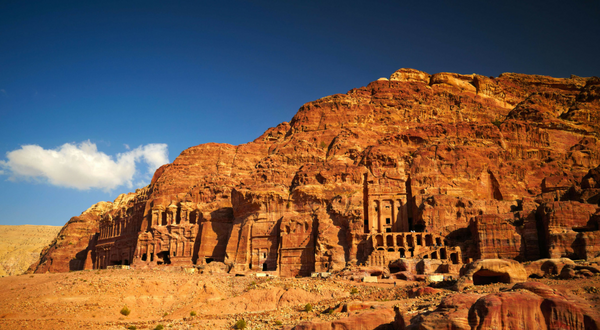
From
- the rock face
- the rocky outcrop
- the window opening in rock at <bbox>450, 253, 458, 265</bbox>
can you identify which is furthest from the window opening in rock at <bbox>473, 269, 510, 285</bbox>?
the window opening in rock at <bbox>450, 253, 458, 265</bbox>

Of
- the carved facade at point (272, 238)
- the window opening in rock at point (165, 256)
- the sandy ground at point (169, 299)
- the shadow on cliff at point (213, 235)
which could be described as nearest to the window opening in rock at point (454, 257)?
the carved facade at point (272, 238)

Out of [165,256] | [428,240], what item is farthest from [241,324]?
[165,256]

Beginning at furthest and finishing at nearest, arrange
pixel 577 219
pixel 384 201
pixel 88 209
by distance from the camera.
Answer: pixel 88 209, pixel 384 201, pixel 577 219

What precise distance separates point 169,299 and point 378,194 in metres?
36.1

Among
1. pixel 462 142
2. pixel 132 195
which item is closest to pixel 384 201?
pixel 462 142

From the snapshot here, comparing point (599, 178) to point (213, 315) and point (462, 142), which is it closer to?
point (462, 142)

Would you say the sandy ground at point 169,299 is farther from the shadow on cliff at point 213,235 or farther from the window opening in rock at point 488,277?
the shadow on cliff at point 213,235

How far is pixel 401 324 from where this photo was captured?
2797cm

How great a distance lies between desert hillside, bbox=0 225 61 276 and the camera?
420ft

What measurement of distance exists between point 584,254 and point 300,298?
95.2ft

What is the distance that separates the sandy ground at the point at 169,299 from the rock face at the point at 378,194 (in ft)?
46.2

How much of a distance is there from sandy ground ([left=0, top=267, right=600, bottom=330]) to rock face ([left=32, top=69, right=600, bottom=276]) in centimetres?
1409

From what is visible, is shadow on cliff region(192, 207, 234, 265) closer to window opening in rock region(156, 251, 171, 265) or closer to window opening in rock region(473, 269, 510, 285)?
window opening in rock region(156, 251, 171, 265)

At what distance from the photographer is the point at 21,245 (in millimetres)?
149375
